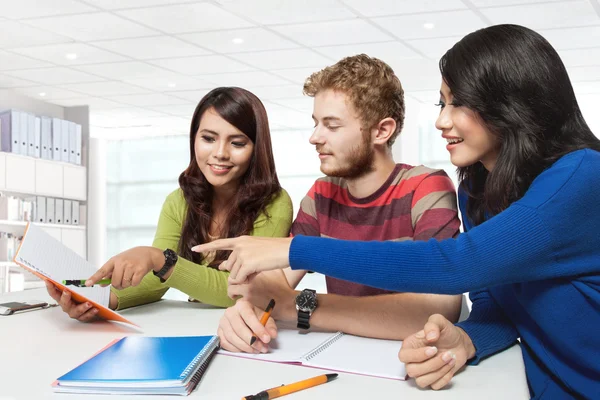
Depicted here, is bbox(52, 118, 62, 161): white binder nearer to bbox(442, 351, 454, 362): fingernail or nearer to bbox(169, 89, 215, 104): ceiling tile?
bbox(169, 89, 215, 104): ceiling tile

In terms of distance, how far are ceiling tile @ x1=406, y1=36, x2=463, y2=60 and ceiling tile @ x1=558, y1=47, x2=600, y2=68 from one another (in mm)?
970

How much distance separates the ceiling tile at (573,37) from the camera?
16.2ft

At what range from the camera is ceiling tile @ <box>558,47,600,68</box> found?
555 centimetres

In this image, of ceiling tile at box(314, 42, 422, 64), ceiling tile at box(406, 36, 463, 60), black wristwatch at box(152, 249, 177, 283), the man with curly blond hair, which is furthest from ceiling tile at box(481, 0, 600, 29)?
black wristwatch at box(152, 249, 177, 283)

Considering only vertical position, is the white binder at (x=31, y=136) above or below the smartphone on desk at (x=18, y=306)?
above

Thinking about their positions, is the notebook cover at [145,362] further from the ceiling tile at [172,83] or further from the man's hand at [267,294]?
the ceiling tile at [172,83]

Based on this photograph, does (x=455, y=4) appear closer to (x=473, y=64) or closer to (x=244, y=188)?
(x=244, y=188)

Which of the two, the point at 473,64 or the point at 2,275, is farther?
the point at 2,275

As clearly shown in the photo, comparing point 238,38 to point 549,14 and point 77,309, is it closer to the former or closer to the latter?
point 549,14

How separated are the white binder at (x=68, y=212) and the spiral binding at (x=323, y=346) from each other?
18.6 feet

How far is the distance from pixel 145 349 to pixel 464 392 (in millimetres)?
526

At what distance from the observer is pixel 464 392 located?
97cm

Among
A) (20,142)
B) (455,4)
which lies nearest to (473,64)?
(455,4)

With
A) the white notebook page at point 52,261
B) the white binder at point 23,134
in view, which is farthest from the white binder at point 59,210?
the white notebook page at point 52,261
